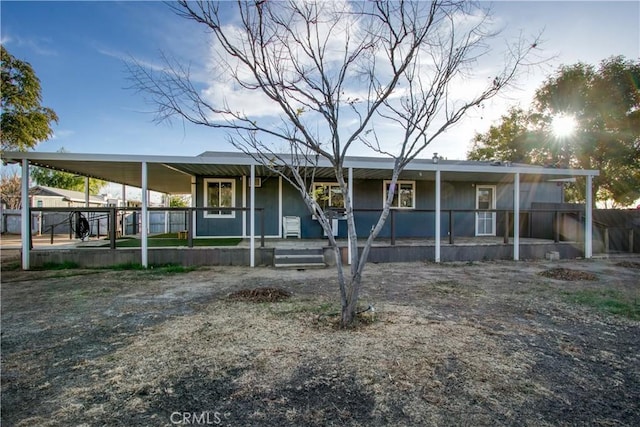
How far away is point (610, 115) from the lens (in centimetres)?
1669

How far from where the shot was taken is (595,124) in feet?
57.1

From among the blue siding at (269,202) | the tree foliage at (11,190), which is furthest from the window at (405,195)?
the tree foliage at (11,190)

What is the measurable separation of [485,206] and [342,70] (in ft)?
34.6

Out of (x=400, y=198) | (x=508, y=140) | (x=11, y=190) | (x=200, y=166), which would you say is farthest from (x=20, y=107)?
(x=508, y=140)

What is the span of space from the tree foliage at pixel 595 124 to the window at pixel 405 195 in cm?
1234

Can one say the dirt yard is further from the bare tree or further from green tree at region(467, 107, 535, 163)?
green tree at region(467, 107, 535, 163)

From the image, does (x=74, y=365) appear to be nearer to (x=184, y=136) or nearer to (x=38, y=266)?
(x=184, y=136)

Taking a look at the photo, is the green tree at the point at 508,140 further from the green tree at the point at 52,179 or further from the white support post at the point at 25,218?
the green tree at the point at 52,179

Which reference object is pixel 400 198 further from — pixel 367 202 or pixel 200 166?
pixel 200 166

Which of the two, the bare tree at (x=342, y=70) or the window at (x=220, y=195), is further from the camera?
the window at (x=220, y=195)

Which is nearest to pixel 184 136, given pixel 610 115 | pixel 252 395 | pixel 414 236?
pixel 252 395

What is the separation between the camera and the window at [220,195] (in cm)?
1084

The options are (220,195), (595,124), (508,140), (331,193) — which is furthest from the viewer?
(508,140)

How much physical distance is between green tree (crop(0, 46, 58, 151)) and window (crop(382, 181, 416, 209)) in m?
11.5
